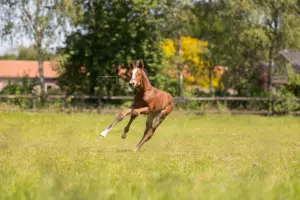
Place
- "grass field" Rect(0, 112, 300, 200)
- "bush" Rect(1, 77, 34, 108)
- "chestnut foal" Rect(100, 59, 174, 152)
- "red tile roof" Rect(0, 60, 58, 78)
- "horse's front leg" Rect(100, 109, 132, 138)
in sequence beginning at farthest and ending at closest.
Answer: "red tile roof" Rect(0, 60, 58, 78), "bush" Rect(1, 77, 34, 108), "chestnut foal" Rect(100, 59, 174, 152), "horse's front leg" Rect(100, 109, 132, 138), "grass field" Rect(0, 112, 300, 200)

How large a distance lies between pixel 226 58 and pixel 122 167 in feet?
126

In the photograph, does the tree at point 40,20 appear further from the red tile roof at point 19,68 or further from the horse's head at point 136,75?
the red tile roof at point 19,68

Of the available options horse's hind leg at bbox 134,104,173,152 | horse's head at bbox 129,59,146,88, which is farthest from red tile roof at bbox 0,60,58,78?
horse's head at bbox 129,59,146,88

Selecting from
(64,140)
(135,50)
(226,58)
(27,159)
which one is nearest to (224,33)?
(226,58)

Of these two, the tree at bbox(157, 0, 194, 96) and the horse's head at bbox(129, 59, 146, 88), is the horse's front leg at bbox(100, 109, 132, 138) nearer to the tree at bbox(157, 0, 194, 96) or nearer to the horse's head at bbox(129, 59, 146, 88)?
the horse's head at bbox(129, 59, 146, 88)

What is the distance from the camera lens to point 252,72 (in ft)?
194

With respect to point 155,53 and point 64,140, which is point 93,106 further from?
point 64,140

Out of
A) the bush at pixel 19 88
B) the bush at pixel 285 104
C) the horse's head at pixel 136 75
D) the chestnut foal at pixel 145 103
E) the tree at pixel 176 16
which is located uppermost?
the tree at pixel 176 16

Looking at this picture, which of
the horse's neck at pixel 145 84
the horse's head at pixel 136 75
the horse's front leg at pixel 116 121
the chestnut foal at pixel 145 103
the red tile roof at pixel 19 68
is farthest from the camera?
the red tile roof at pixel 19 68

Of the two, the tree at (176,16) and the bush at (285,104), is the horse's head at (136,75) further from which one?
the tree at (176,16)

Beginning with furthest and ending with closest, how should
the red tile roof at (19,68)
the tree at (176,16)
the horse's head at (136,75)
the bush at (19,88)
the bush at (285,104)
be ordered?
the red tile roof at (19,68), the tree at (176,16), the bush at (19,88), the bush at (285,104), the horse's head at (136,75)

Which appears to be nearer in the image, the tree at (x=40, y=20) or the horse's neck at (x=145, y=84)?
the horse's neck at (x=145, y=84)

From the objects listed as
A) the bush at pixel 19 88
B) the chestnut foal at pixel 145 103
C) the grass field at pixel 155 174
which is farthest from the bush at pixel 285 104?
the chestnut foal at pixel 145 103

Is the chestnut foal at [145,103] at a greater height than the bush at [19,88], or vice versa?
the chestnut foal at [145,103]
